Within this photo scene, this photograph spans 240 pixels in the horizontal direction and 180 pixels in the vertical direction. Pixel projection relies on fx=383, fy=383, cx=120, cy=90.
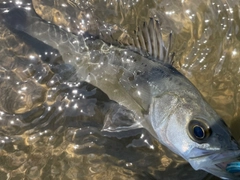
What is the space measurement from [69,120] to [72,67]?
1.65 feet

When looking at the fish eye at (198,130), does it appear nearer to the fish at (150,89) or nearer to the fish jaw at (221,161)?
the fish at (150,89)

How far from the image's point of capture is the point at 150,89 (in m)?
3.16

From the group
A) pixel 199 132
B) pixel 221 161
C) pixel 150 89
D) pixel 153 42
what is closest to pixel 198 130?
pixel 199 132

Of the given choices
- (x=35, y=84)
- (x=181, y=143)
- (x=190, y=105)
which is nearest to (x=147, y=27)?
(x=190, y=105)

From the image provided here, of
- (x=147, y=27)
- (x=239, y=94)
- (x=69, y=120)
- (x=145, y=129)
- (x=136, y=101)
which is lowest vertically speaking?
(x=69, y=120)

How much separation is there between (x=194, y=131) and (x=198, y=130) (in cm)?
3

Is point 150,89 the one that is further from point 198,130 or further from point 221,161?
point 221,161

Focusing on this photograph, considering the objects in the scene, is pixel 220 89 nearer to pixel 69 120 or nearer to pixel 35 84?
pixel 69 120

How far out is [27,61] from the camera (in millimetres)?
3855

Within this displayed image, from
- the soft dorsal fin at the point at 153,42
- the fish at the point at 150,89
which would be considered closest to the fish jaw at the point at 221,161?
the fish at the point at 150,89

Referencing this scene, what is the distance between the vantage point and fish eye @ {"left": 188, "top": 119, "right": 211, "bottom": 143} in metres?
2.67

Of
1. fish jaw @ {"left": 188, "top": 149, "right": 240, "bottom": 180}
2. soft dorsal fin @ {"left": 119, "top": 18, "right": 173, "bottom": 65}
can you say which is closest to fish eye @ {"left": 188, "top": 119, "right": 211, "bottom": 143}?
fish jaw @ {"left": 188, "top": 149, "right": 240, "bottom": 180}

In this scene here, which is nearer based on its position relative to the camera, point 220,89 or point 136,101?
point 136,101

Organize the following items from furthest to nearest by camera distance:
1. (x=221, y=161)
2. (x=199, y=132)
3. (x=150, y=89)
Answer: (x=150, y=89) < (x=199, y=132) < (x=221, y=161)
